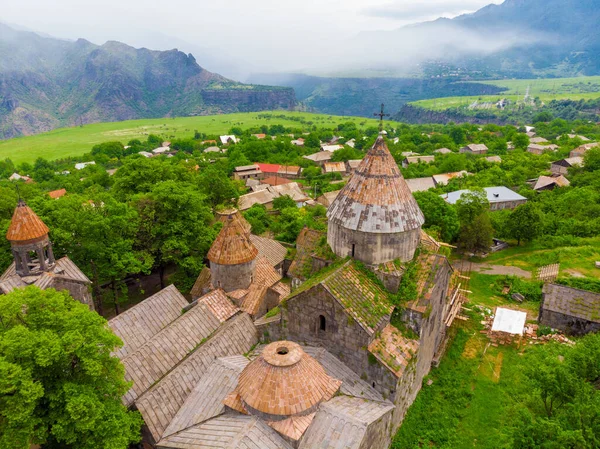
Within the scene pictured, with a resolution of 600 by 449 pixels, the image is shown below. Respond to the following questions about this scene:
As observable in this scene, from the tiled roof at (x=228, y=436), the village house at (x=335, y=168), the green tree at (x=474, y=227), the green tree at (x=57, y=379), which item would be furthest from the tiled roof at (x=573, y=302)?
the village house at (x=335, y=168)

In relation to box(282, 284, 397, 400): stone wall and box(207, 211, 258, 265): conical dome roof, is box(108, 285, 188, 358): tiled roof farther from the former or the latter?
box(282, 284, 397, 400): stone wall

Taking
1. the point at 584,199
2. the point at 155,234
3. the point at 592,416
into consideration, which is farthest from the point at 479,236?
the point at 155,234

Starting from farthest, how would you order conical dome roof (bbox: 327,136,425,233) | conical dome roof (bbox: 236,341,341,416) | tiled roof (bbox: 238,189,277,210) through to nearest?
tiled roof (bbox: 238,189,277,210) < conical dome roof (bbox: 327,136,425,233) < conical dome roof (bbox: 236,341,341,416)

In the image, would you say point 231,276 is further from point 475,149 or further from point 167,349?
point 475,149

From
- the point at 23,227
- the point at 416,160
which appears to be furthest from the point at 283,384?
→ the point at 416,160

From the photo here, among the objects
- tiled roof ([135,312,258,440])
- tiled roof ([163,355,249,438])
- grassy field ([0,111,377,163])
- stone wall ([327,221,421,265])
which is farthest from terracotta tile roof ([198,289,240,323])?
grassy field ([0,111,377,163])

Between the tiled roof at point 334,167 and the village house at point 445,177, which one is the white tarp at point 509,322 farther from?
the tiled roof at point 334,167
